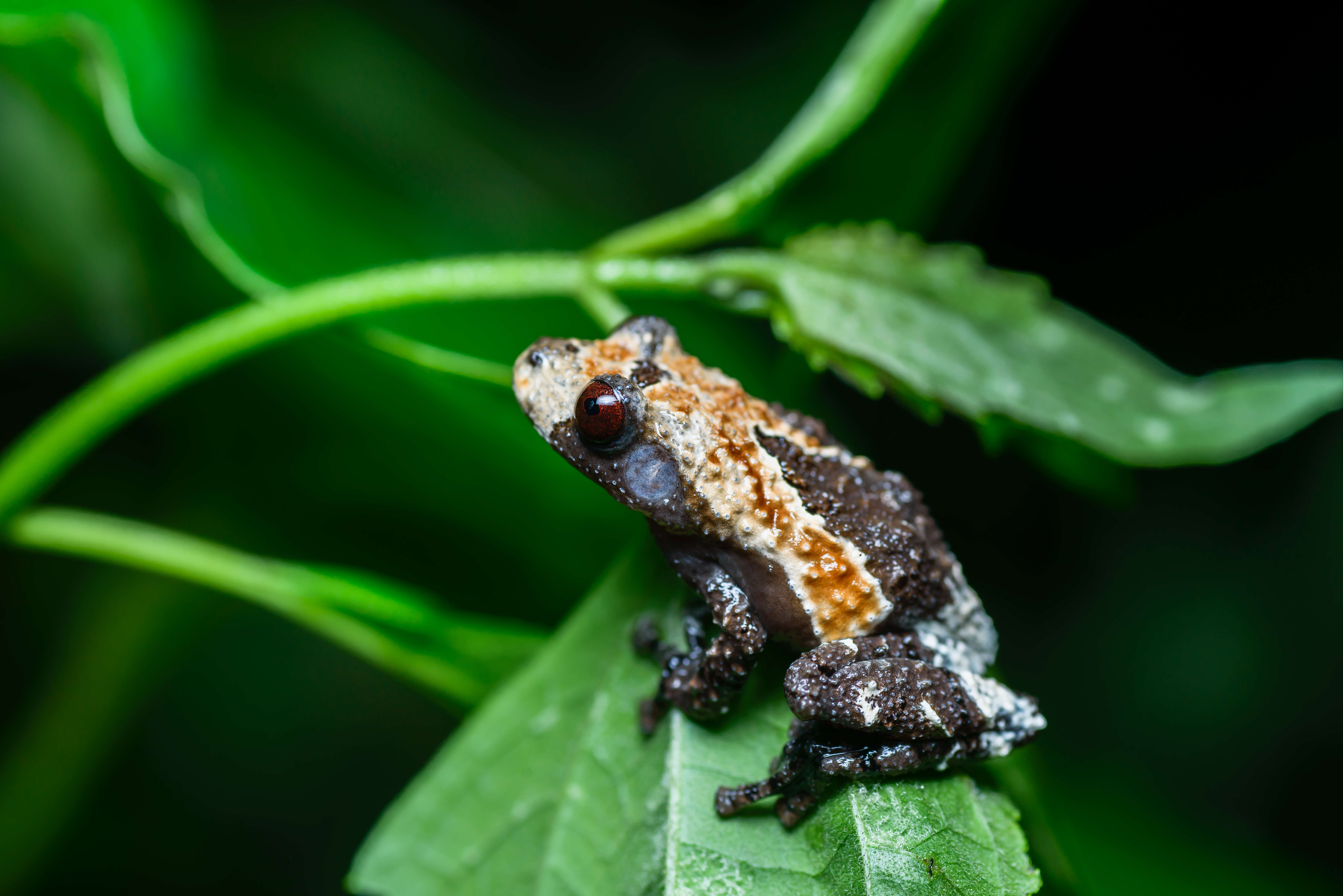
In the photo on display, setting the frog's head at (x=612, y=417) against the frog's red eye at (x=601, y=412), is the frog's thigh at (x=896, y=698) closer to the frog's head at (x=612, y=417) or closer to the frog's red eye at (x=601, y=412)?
the frog's head at (x=612, y=417)

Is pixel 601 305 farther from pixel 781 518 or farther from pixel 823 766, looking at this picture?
pixel 823 766

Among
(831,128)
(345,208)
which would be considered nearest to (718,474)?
(831,128)

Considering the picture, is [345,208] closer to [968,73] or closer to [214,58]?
[214,58]

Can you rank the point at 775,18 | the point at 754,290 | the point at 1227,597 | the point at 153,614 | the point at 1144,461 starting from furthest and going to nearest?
the point at 775,18 → the point at 1227,597 → the point at 153,614 → the point at 754,290 → the point at 1144,461

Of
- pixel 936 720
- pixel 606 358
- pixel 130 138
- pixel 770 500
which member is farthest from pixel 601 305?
pixel 936 720

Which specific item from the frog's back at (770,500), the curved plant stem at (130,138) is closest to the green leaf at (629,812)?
the frog's back at (770,500)

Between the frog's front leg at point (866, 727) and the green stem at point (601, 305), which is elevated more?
the green stem at point (601, 305)
